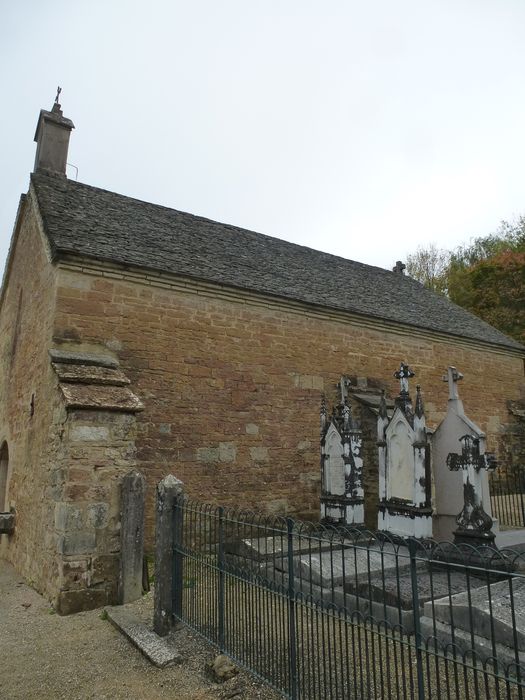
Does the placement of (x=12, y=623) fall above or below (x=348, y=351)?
below

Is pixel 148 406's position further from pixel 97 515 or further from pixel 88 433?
pixel 97 515

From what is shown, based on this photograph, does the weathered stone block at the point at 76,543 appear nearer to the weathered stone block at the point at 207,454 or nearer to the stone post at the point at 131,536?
the stone post at the point at 131,536

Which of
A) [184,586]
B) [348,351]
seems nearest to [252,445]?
[348,351]

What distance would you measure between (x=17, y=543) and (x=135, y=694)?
18.6 feet

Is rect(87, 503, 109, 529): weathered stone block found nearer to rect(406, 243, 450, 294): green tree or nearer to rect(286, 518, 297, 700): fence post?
rect(286, 518, 297, 700): fence post

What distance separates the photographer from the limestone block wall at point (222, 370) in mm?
8789

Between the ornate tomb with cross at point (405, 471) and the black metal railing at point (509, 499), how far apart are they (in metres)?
3.93

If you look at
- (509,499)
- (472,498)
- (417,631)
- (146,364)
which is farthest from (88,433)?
(509,499)

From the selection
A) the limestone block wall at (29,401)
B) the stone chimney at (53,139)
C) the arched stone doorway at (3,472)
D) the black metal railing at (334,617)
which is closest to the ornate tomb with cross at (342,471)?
the black metal railing at (334,617)

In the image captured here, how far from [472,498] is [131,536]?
4622 millimetres

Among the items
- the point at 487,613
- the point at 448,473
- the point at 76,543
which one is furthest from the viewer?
the point at 448,473

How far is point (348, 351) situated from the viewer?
11977mm

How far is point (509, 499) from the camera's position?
38.7ft

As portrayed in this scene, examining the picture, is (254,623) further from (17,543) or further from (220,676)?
(17,543)
